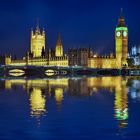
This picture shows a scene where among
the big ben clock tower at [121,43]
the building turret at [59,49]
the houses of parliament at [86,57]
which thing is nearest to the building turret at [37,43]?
the houses of parliament at [86,57]

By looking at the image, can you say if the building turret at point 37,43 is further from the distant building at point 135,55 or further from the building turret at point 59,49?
the distant building at point 135,55

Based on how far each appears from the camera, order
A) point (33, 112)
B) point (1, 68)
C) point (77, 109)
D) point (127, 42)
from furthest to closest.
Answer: point (127, 42), point (1, 68), point (77, 109), point (33, 112)

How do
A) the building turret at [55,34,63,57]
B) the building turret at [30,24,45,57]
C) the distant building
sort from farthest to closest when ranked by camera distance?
the building turret at [30,24,45,57] < the building turret at [55,34,63,57] < the distant building

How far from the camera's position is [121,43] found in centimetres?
11231

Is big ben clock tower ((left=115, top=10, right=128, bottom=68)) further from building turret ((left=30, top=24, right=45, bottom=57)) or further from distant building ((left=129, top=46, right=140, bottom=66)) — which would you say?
building turret ((left=30, top=24, right=45, bottom=57))

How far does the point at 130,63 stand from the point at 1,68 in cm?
3287

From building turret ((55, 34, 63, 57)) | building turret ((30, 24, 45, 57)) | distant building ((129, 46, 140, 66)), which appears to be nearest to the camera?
distant building ((129, 46, 140, 66))

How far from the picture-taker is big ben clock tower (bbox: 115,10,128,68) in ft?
359

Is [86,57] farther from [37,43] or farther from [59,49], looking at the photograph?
[37,43]

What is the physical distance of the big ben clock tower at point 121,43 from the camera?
10938 cm

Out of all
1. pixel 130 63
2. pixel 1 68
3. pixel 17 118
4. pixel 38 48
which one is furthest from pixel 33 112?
pixel 38 48

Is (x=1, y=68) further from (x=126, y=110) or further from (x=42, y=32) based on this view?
(x=126, y=110)

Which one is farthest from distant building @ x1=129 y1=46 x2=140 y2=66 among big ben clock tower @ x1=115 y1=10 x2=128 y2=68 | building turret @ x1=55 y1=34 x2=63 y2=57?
building turret @ x1=55 y1=34 x2=63 y2=57

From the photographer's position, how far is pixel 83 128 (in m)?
11.8
